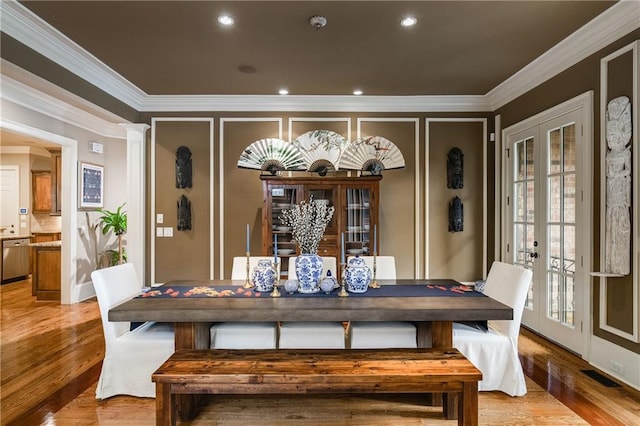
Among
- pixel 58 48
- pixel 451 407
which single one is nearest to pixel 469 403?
pixel 451 407

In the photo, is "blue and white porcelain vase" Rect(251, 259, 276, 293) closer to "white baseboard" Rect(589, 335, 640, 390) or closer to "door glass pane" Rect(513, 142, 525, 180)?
"white baseboard" Rect(589, 335, 640, 390)

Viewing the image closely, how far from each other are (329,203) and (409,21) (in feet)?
6.96

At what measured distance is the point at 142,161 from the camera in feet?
15.1

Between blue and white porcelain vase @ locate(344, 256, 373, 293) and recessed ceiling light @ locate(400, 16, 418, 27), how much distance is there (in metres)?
1.85

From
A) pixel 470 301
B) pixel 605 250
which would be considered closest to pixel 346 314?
pixel 470 301

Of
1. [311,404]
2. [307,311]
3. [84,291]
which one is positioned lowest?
[311,404]

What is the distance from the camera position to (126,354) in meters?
2.31

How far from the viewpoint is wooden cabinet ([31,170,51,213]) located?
6.91 meters

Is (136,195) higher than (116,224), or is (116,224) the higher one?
(136,195)

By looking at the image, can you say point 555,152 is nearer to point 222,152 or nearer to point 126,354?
point 222,152

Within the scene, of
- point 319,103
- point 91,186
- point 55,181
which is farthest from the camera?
point 55,181

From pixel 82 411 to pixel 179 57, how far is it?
295 cm

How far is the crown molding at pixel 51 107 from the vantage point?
3844 millimetres

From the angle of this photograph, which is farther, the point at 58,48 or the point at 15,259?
the point at 15,259
